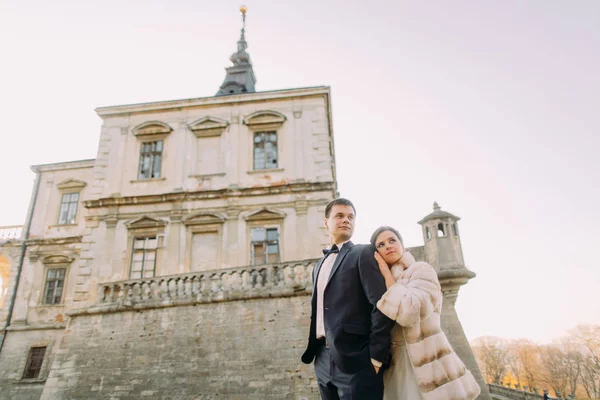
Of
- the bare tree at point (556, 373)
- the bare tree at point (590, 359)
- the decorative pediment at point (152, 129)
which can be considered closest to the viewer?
the decorative pediment at point (152, 129)

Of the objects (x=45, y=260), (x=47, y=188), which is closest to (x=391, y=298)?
(x=45, y=260)

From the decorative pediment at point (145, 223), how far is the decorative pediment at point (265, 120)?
5.50 metres

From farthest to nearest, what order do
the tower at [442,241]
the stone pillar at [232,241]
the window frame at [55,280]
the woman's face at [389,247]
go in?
1. the window frame at [55,280]
2. the stone pillar at [232,241]
3. the tower at [442,241]
4. the woman's face at [389,247]

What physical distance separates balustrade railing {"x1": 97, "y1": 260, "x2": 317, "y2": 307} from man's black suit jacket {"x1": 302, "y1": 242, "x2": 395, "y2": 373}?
26.5 feet

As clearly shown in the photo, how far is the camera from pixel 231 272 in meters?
11.9

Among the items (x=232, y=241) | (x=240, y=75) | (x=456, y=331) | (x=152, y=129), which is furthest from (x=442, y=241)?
(x=240, y=75)

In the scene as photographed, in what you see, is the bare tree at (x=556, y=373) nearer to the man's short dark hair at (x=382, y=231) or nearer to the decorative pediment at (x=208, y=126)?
the decorative pediment at (x=208, y=126)

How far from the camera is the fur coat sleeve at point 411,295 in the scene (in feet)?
8.77

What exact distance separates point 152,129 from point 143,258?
583 cm

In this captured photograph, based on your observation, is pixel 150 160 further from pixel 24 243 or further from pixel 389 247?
pixel 389 247

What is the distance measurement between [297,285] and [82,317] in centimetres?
715

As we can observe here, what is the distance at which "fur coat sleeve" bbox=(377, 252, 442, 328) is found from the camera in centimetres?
267

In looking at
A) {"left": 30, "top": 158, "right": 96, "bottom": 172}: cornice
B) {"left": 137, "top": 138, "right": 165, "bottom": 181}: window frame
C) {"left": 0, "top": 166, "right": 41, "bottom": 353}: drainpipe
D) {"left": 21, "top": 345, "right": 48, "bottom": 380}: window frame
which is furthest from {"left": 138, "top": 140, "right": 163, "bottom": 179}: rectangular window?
{"left": 21, "top": 345, "right": 48, "bottom": 380}: window frame

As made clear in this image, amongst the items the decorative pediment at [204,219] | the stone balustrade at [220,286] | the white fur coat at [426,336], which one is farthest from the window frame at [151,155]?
the white fur coat at [426,336]
